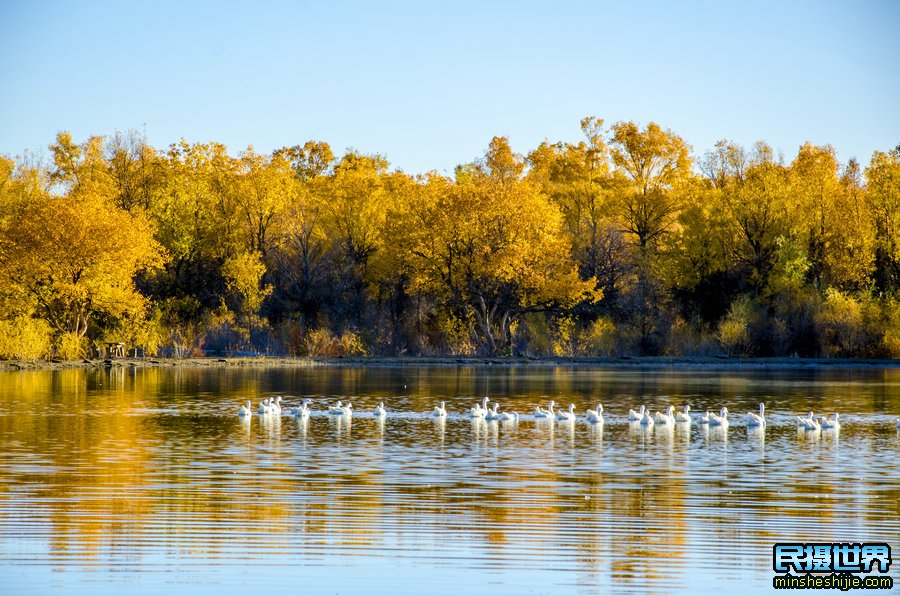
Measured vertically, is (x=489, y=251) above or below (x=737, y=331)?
above

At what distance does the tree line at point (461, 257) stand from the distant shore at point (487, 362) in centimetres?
221

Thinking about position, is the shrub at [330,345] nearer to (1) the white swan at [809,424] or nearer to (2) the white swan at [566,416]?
(2) the white swan at [566,416]

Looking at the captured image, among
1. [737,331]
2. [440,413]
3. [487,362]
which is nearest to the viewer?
[440,413]

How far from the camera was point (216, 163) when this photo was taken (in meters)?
77.6

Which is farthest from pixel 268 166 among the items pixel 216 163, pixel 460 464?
pixel 460 464

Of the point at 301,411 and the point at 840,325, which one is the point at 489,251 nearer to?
the point at 840,325

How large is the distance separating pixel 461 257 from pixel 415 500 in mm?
50033

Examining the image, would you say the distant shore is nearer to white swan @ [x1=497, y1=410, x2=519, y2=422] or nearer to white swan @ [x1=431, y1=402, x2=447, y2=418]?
white swan @ [x1=431, y1=402, x2=447, y2=418]

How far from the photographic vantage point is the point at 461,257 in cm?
6831

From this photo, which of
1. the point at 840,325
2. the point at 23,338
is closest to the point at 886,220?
the point at 840,325

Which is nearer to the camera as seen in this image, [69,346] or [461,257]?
[69,346]

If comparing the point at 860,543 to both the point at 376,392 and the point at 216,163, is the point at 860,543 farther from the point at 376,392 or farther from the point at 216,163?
the point at 216,163

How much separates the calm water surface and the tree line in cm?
2735

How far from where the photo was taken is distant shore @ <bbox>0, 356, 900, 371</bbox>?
60906mm
